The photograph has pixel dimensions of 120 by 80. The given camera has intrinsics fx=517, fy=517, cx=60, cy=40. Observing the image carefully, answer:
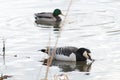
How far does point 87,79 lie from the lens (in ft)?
38.5

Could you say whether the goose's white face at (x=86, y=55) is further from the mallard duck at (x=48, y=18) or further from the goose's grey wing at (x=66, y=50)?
the mallard duck at (x=48, y=18)

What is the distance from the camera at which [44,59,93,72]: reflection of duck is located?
529 inches

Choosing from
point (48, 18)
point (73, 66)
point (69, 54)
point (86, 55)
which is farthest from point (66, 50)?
point (48, 18)

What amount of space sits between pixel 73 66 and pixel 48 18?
348 inches

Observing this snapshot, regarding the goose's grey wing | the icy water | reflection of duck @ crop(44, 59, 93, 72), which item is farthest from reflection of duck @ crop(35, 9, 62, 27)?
reflection of duck @ crop(44, 59, 93, 72)

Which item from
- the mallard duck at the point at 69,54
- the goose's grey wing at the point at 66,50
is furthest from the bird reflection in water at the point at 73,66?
the goose's grey wing at the point at 66,50

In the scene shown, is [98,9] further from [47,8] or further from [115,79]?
[115,79]

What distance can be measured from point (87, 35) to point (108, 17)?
368 cm

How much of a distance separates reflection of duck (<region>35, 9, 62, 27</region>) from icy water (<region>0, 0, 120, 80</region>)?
14.1 inches

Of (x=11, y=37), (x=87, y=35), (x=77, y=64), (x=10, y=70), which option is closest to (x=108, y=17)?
(x=87, y=35)

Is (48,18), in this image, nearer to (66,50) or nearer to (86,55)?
(66,50)

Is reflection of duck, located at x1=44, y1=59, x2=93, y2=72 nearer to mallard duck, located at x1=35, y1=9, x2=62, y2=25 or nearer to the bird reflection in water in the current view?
the bird reflection in water

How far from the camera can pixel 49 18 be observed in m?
22.8

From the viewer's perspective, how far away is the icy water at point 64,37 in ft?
41.4
